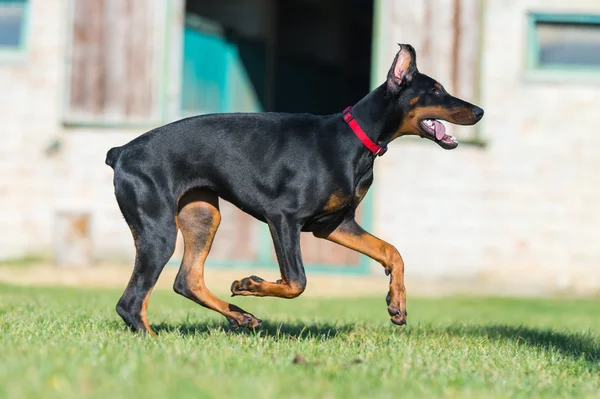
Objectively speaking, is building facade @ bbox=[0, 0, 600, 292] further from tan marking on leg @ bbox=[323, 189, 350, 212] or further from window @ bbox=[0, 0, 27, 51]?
tan marking on leg @ bbox=[323, 189, 350, 212]

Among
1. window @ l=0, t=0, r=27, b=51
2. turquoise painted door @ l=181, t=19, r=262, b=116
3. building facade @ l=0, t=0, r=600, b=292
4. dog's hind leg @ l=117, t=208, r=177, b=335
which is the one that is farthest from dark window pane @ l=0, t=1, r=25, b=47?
dog's hind leg @ l=117, t=208, r=177, b=335

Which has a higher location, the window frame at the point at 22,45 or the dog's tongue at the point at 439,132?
the window frame at the point at 22,45

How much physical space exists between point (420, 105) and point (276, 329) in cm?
195

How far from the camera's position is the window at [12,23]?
51.0 feet

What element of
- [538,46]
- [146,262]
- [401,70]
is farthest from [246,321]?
[538,46]

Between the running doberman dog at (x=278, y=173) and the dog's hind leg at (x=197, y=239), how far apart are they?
0.02 meters

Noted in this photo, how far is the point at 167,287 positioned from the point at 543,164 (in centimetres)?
612

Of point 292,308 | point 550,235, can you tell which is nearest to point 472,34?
point 550,235

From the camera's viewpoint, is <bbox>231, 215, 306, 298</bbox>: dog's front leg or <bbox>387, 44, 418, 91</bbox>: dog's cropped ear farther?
<bbox>387, 44, 418, 91</bbox>: dog's cropped ear

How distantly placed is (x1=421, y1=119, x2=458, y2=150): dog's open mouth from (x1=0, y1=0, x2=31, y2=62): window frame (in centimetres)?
1055

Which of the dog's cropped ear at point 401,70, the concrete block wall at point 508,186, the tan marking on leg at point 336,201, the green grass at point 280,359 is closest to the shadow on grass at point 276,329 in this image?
the green grass at point 280,359

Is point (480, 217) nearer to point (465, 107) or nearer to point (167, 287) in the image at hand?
point (167, 287)

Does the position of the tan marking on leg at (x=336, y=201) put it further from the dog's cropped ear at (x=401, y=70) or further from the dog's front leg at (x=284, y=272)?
the dog's cropped ear at (x=401, y=70)

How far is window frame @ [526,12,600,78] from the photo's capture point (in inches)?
583
